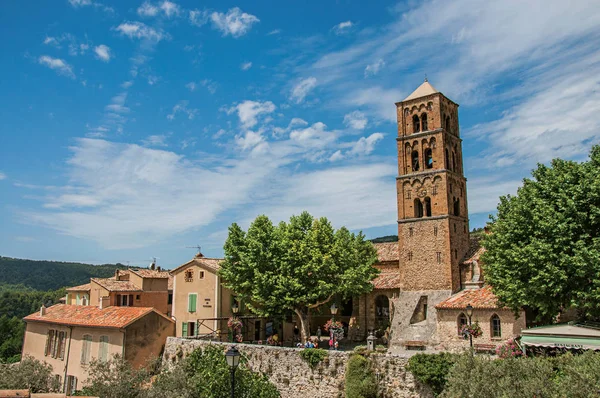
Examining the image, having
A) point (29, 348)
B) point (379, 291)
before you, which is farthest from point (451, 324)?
point (29, 348)

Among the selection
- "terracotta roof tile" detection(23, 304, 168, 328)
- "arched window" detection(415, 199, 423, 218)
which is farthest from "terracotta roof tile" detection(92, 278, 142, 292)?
"arched window" detection(415, 199, 423, 218)

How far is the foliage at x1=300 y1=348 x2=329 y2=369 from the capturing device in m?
27.8

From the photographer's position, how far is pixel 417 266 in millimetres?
40625

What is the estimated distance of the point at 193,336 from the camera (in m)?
40.2

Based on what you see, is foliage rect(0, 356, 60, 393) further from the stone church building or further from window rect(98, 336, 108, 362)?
the stone church building

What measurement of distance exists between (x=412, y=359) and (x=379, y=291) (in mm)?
19001


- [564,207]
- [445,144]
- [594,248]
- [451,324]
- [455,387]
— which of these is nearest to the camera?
[455,387]

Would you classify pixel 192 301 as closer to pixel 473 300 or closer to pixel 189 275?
pixel 189 275

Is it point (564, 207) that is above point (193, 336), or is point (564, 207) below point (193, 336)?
above

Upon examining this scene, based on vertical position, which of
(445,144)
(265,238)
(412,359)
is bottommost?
(412,359)

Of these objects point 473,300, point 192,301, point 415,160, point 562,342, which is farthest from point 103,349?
point 415,160

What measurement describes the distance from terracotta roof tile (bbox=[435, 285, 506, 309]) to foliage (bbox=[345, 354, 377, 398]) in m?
11.7

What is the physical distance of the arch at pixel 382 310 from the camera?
43347 millimetres

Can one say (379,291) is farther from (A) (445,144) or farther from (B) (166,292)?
(B) (166,292)
